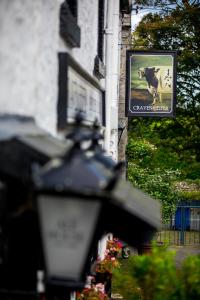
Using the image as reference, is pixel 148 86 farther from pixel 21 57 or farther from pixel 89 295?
pixel 21 57

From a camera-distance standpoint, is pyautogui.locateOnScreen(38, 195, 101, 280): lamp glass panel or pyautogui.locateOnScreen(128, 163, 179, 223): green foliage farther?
pyautogui.locateOnScreen(128, 163, 179, 223): green foliage

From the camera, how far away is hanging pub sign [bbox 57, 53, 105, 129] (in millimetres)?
6043

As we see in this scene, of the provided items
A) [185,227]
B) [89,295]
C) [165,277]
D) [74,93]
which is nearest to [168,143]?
[185,227]

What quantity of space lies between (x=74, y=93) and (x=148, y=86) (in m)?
9.79

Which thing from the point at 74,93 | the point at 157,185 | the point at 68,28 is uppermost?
the point at 68,28

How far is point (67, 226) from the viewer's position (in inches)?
162

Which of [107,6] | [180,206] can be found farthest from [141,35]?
[107,6]

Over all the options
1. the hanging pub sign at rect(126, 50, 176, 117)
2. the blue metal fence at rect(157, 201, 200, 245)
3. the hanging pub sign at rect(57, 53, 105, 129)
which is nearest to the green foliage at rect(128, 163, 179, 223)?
the blue metal fence at rect(157, 201, 200, 245)

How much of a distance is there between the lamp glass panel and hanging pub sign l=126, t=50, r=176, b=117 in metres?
11.7

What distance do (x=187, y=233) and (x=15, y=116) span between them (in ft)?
82.9

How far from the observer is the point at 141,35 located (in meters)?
31.1

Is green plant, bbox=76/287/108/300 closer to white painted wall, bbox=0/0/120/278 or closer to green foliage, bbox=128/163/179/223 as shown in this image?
white painted wall, bbox=0/0/120/278

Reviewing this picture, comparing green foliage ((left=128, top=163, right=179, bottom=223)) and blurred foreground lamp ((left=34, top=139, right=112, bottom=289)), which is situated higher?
blurred foreground lamp ((left=34, top=139, right=112, bottom=289))

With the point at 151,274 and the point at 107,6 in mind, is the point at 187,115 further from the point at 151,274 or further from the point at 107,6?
the point at 151,274
